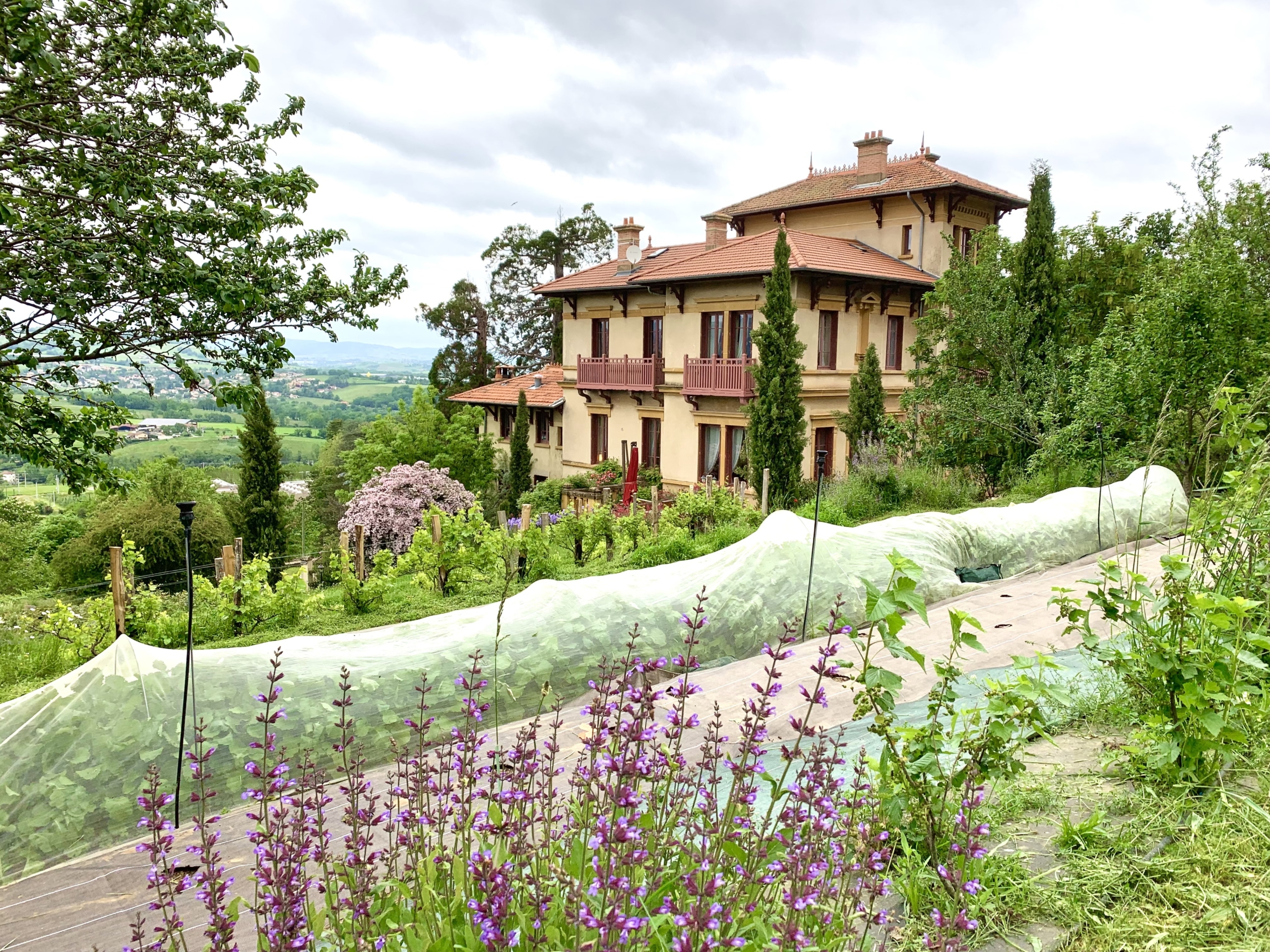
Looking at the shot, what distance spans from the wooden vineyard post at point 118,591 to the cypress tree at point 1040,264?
14.7m

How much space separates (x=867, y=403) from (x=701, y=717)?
13.5m

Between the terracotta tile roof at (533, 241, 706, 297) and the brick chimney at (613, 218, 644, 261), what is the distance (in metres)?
0.39

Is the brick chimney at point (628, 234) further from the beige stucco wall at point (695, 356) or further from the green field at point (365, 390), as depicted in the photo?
the green field at point (365, 390)

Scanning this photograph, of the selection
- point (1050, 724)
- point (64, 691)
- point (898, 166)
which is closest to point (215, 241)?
point (64, 691)

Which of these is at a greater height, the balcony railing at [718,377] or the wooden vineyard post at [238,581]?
the balcony railing at [718,377]

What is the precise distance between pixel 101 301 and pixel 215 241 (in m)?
1.01

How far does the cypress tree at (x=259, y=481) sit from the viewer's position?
749 inches

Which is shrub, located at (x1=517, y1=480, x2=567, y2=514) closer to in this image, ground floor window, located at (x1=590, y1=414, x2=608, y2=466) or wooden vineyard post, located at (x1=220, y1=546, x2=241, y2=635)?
ground floor window, located at (x1=590, y1=414, x2=608, y2=466)

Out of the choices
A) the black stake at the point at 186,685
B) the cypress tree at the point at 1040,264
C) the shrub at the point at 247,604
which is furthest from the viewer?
the cypress tree at the point at 1040,264

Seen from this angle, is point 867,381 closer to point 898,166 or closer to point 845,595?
point 898,166

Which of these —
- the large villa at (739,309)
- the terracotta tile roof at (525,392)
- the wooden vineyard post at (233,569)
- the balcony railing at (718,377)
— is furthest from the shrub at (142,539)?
the wooden vineyard post at (233,569)

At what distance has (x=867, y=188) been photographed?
22.7m

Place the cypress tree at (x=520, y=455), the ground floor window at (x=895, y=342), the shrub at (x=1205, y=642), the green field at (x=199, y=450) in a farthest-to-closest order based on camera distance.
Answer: the green field at (x=199, y=450)
the cypress tree at (x=520, y=455)
the ground floor window at (x=895, y=342)
the shrub at (x=1205, y=642)

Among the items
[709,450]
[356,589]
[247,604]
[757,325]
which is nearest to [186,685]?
[247,604]
